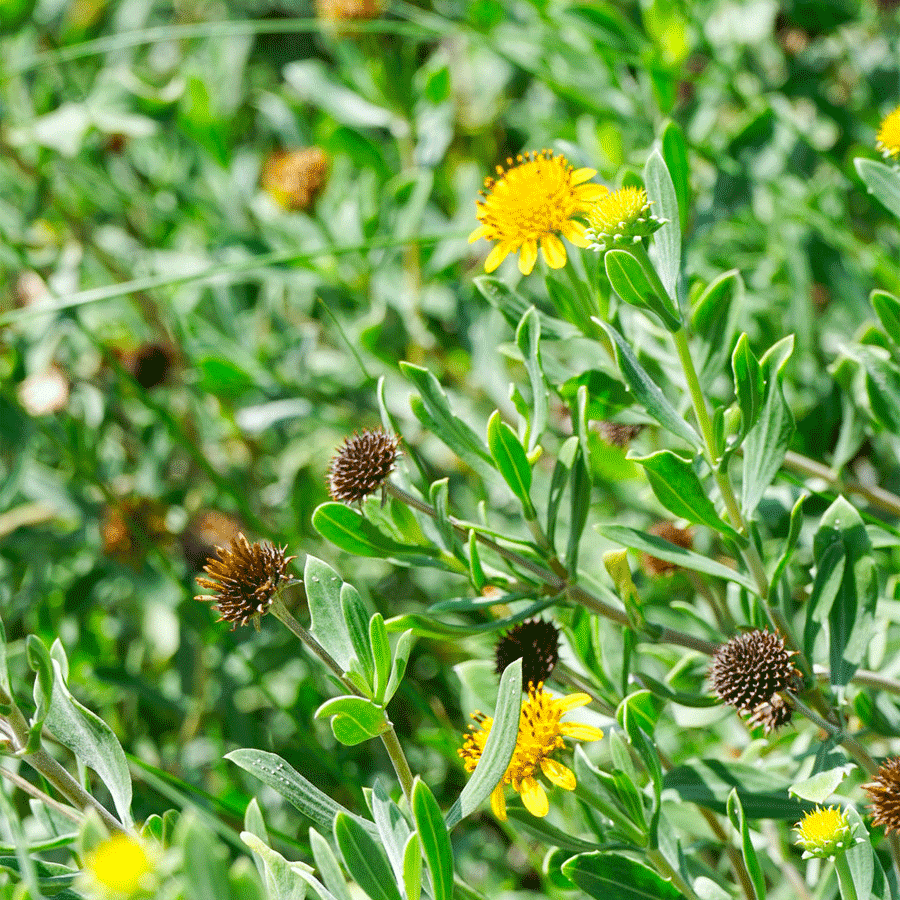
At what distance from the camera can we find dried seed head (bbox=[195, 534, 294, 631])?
Result: 40.0 inches

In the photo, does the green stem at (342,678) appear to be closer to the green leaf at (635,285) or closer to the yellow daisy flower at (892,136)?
the green leaf at (635,285)

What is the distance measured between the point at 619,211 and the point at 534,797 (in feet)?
1.92

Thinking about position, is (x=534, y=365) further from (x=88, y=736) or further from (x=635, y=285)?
(x=88, y=736)

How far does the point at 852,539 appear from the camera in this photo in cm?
112

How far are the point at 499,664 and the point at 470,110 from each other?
6.61 feet

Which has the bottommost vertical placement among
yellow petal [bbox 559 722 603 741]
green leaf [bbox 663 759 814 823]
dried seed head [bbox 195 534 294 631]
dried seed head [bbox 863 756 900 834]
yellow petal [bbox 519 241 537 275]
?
green leaf [bbox 663 759 814 823]

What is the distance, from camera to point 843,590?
1.13 metres

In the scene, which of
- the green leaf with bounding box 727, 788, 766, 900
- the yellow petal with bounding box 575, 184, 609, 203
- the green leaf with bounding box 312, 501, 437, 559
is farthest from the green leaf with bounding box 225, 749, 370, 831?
the yellow petal with bounding box 575, 184, 609, 203

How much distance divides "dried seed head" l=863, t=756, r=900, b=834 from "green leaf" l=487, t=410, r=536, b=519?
448 mm

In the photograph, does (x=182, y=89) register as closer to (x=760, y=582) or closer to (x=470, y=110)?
(x=470, y=110)

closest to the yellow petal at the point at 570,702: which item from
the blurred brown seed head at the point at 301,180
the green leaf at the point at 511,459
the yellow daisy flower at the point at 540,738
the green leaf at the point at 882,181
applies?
the yellow daisy flower at the point at 540,738

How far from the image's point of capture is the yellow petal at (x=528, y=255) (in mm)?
1140

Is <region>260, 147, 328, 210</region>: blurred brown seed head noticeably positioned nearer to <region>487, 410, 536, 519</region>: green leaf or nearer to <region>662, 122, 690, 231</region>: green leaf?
<region>662, 122, 690, 231</region>: green leaf

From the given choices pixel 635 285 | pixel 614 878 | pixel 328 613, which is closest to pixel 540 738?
pixel 614 878
